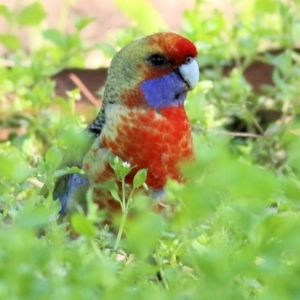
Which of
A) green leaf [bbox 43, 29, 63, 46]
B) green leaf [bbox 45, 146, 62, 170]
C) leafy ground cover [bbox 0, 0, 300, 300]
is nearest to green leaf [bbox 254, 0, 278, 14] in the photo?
green leaf [bbox 43, 29, 63, 46]

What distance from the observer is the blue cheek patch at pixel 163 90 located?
5.24 feet

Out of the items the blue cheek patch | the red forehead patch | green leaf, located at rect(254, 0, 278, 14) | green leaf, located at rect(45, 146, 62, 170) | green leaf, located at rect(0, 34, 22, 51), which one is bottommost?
green leaf, located at rect(0, 34, 22, 51)

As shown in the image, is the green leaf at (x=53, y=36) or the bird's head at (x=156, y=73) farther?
the green leaf at (x=53, y=36)

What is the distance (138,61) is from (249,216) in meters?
0.90

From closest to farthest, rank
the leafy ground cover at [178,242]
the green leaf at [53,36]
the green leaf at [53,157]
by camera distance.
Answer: the leafy ground cover at [178,242], the green leaf at [53,157], the green leaf at [53,36]

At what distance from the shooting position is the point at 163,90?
5.24 feet

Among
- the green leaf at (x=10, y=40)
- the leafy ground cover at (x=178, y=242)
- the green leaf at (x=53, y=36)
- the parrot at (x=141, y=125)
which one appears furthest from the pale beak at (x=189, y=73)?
the green leaf at (x=10, y=40)

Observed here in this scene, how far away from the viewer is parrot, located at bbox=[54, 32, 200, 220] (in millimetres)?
1504

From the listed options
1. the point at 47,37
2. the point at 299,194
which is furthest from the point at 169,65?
the point at 299,194

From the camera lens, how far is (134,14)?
2490 mm

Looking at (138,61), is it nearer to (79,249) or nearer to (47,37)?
(47,37)

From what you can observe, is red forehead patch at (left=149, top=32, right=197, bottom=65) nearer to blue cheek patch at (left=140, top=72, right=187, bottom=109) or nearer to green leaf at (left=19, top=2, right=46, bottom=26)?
blue cheek patch at (left=140, top=72, right=187, bottom=109)

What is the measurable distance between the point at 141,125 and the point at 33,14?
29.5 inches

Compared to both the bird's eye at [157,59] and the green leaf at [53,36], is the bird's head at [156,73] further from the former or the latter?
the green leaf at [53,36]
